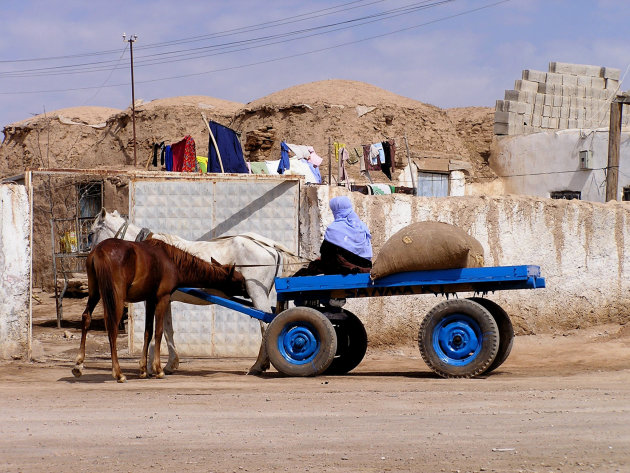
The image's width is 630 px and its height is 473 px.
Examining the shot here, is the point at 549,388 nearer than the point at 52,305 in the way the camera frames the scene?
Yes

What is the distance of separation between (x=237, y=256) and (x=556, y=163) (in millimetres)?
18705

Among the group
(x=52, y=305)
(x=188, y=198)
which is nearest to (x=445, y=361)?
(x=188, y=198)

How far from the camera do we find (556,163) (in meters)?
27.7

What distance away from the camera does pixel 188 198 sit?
13.4 metres

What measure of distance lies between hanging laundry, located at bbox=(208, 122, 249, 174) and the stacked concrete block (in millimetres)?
15313

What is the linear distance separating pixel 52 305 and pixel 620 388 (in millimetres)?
16502

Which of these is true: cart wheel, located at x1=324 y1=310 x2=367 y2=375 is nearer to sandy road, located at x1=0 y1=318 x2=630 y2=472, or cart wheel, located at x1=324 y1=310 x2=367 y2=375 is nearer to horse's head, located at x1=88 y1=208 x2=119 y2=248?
sandy road, located at x1=0 y1=318 x2=630 y2=472

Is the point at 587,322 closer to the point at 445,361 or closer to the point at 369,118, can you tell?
the point at 445,361

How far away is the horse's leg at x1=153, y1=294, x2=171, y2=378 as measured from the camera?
10266mm

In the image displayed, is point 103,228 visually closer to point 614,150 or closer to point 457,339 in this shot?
point 457,339

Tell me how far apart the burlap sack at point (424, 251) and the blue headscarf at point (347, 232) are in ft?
1.59

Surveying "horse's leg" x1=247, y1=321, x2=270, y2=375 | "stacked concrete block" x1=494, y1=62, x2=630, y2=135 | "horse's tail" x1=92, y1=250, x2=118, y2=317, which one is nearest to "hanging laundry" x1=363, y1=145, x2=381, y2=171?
"stacked concrete block" x1=494, y1=62, x2=630, y2=135

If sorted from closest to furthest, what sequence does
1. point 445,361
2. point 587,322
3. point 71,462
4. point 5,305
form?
point 71,462, point 445,361, point 5,305, point 587,322

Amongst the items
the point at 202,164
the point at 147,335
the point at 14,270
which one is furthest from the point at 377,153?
the point at 147,335
